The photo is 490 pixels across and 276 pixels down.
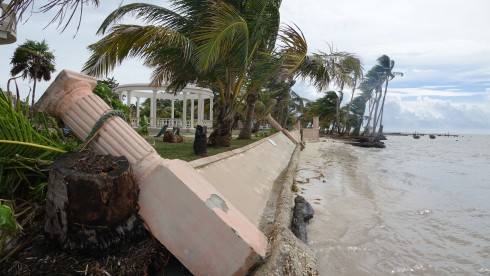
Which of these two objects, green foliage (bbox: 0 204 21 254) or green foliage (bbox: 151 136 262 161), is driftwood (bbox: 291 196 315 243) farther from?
green foliage (bbox: 0 204 21 254)

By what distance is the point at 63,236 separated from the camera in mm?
1729

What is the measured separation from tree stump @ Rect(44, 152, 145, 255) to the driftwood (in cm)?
250

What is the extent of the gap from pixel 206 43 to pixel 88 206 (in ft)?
18.8

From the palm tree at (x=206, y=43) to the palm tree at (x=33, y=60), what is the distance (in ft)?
35.2

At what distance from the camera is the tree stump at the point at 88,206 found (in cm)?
169


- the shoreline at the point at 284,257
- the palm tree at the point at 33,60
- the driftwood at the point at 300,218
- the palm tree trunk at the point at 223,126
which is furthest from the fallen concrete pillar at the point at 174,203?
the palm tree at the point at 33,60

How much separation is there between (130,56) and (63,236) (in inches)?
248

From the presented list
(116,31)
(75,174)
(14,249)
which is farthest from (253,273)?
(116,31)

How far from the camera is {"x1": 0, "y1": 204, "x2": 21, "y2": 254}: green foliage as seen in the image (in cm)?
158

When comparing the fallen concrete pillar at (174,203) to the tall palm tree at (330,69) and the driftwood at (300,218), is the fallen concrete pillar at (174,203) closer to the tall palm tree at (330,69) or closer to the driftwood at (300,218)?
the driftwood at (300,218)

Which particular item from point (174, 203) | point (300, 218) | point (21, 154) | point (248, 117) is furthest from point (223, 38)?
point (248, 117)

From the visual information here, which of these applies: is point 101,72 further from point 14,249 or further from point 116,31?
point 14,249

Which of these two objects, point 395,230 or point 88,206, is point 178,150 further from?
point 88,206

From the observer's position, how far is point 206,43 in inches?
274
